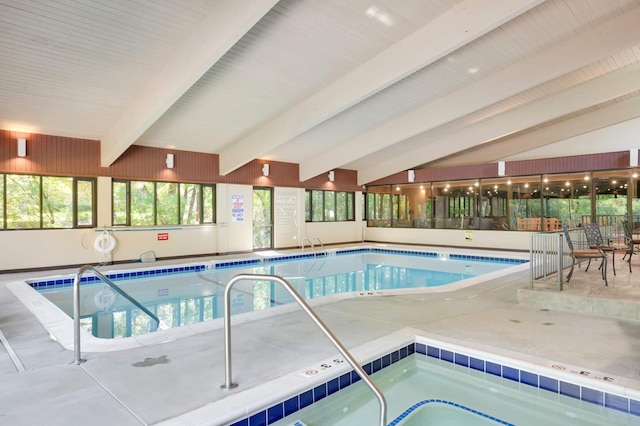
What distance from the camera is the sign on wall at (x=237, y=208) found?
1106 centimetres

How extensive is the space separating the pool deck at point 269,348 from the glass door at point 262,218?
683 cm

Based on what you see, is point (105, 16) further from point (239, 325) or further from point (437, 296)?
point (437, 296)

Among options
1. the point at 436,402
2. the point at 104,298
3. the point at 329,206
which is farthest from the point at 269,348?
the point at 329,206

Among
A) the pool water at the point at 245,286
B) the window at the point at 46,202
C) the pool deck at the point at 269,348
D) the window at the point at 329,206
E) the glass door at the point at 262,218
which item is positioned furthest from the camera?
the window at the point at 329,206

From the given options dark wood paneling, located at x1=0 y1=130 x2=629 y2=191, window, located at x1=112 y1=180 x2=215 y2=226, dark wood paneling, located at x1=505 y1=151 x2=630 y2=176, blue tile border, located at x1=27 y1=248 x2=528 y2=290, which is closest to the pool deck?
blue tile border, located at x1=27 y1=248 x2=528 y2=290

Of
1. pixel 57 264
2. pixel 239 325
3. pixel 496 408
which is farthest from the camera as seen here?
pixel 57 264

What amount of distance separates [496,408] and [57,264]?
8766 mm

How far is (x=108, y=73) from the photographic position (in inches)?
238

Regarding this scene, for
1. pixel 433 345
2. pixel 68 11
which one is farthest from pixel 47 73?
pixel 433 345

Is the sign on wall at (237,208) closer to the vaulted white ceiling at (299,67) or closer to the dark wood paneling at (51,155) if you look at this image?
the vaulted white ceiling at (299,67)

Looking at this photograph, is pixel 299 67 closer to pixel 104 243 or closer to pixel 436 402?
pixel 436 402

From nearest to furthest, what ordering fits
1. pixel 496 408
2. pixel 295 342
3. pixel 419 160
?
pixel 496 408 → pixel 295 342 → pixel 419 160

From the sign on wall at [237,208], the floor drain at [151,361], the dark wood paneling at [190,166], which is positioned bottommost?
the floor drain at [151,361]

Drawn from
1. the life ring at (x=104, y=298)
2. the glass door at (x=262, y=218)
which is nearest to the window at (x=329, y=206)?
the glass door at (x=262, y=218)
